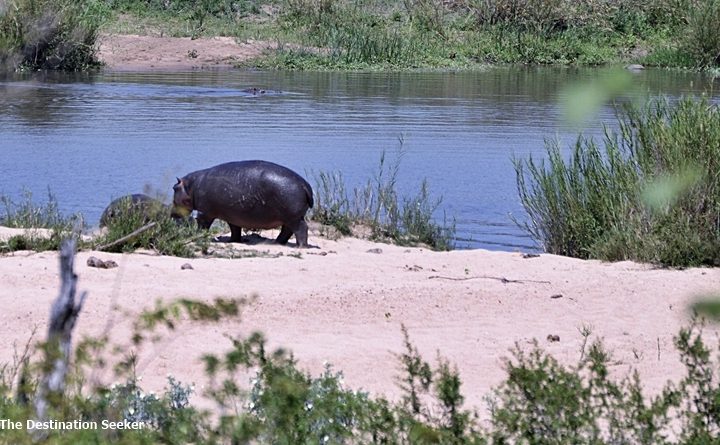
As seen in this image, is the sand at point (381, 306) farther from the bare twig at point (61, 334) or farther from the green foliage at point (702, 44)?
the green foliage at point (702, 44)

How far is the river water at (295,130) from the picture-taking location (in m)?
14.6

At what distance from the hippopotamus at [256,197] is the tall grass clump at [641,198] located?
2.12 m

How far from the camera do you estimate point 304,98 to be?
81.7ft

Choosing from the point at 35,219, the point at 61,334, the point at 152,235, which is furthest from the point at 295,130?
the point at 61,334

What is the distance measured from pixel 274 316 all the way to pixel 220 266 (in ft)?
4.84

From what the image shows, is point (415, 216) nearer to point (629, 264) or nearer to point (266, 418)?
point (629, 264)

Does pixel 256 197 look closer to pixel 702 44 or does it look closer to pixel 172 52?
pixel 172 52

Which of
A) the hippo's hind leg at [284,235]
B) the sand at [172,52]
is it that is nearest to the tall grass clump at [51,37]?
the sand at [172,52]

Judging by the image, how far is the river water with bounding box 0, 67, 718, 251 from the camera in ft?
48.0

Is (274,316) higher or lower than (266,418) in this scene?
lower

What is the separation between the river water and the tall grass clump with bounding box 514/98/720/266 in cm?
78

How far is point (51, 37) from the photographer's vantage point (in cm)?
3066

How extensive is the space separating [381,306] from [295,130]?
12.0m

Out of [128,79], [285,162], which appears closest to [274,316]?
[285,162]
